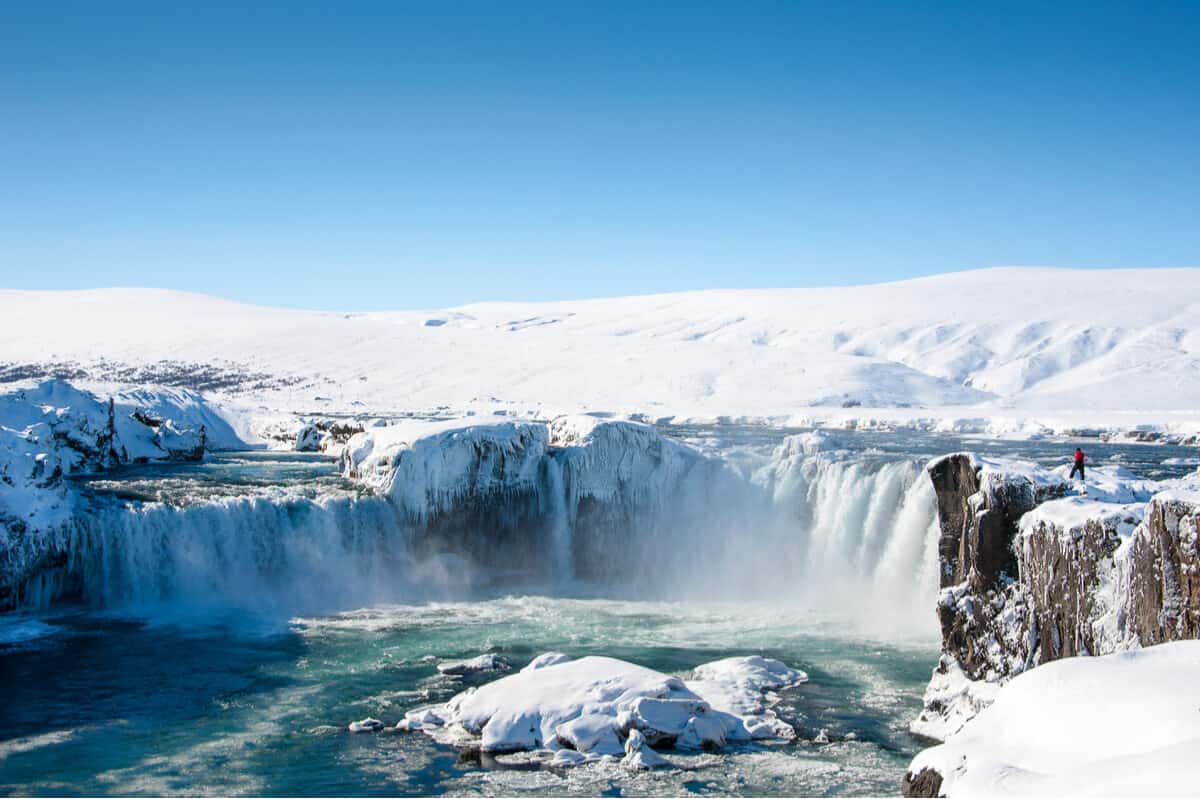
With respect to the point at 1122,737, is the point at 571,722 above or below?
below

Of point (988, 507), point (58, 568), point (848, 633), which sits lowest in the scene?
point (848, 633)

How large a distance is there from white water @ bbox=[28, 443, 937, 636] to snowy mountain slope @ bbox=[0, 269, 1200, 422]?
3387 centimetres

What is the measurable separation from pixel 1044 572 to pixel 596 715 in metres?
6.92

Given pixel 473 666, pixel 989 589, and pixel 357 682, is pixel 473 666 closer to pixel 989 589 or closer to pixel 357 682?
pixel 357 682

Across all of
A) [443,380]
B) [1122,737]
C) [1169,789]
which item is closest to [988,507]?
[1122,737]

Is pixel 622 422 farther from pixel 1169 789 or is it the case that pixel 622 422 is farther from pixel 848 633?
pixel 1169 789

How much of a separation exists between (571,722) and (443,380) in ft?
237

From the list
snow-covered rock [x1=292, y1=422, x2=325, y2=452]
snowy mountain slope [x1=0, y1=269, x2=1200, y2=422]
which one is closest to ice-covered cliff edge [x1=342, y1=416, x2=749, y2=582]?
snow-covered rock [x1=292, y1=422, x2=325, y2=452]

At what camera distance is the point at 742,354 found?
86625 mm

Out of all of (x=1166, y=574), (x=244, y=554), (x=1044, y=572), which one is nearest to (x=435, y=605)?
(x=244, y=554)

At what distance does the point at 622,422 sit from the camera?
31.9 meters

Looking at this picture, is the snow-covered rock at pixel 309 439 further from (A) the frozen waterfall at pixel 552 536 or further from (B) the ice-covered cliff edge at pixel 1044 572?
(B) the ice-covered cliff edge at pixel 1044 572

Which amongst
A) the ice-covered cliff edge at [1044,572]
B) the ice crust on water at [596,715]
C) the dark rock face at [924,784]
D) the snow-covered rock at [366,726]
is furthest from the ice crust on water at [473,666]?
the dark rock face at [924,784]

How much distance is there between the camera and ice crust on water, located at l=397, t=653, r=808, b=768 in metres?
15.4
